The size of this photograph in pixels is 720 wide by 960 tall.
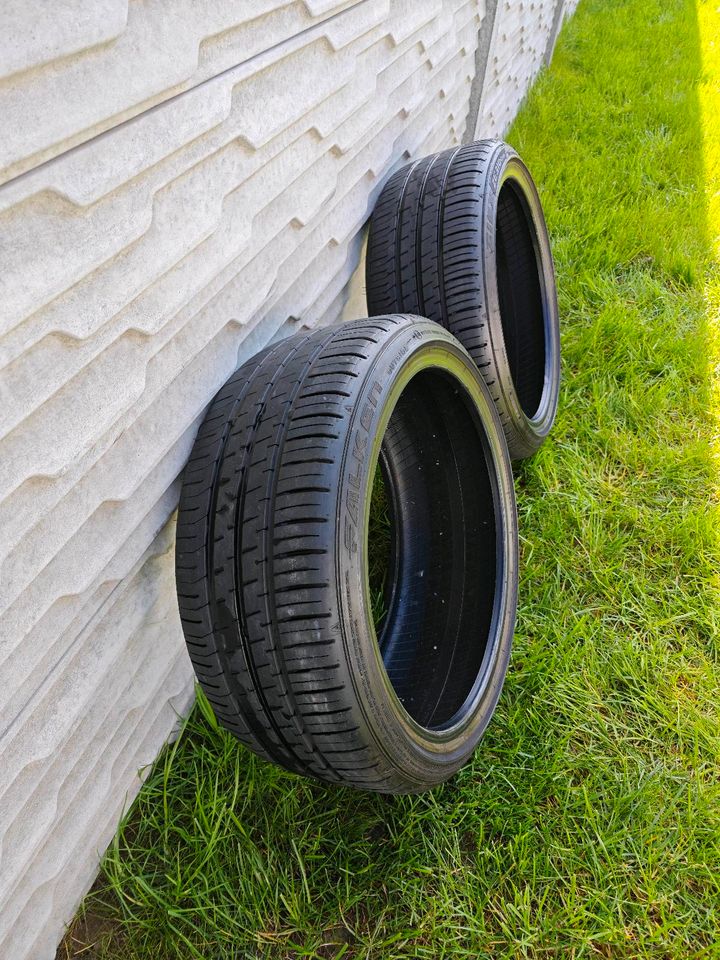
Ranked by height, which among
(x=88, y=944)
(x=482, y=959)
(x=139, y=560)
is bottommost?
(x=482, y=959)

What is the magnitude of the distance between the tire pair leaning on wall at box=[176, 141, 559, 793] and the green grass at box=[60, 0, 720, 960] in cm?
25

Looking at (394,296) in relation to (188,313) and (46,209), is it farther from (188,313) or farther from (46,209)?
(46,209)

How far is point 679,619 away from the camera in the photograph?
213cm

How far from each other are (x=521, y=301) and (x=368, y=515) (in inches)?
72.8

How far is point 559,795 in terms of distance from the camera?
171 cm

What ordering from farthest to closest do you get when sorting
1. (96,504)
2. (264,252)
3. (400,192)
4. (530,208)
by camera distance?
(530,208)
(400,192)
(264,252)
(96,504)

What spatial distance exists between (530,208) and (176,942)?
2506mm

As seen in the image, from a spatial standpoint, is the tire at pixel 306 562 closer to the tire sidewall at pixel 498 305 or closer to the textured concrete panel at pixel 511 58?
the tire sidewall at pixel 498 305

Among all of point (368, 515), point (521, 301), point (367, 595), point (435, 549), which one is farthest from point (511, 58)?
point (367, 595)

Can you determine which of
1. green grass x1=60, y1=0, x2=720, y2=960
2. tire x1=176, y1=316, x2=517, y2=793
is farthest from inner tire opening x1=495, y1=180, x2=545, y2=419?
tire x1=176, y1=316, x2=517, y2=793

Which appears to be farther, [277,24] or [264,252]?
[264,252]

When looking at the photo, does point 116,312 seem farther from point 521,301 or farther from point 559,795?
point 521,301

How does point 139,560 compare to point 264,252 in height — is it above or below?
below

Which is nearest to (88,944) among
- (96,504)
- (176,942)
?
(176,942)
